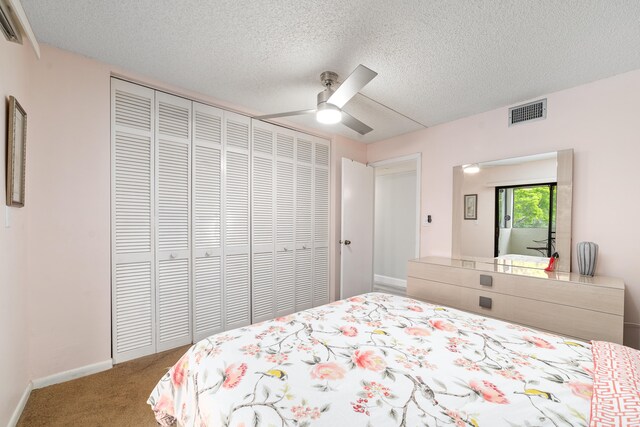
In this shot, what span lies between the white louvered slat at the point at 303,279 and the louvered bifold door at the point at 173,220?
1281mm

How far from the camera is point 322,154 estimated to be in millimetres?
3717

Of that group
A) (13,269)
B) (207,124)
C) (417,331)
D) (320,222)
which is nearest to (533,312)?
(417,331)

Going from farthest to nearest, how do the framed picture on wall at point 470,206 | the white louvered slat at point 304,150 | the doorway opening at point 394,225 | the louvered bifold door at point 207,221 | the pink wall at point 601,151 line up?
the doorway opening at point 394,225
the white louvered slat at point 304,150
the framed picture on wall at point 470,206
the louvered bifold door at point 207,221
the pink wall at point 601,151

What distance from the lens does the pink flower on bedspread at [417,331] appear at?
1.43m

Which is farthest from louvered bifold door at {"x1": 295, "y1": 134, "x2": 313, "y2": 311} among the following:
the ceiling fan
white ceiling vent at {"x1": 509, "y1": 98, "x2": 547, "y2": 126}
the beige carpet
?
white ceiling vent at {"x1": 509, "y1": 98, "x2": 547, "y2": 126}

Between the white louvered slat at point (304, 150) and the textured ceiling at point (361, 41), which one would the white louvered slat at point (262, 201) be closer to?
the white louvered slat at point (304, 150)

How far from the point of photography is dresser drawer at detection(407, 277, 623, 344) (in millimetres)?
1901

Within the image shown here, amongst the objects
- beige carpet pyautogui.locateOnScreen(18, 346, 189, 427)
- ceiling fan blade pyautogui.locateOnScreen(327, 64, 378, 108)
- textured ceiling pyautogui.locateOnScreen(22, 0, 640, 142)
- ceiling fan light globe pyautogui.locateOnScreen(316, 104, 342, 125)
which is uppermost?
textured ceiling pyautogui.locateOnScreen(22, 0, 640, 142)

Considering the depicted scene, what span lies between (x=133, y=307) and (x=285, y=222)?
169 cm

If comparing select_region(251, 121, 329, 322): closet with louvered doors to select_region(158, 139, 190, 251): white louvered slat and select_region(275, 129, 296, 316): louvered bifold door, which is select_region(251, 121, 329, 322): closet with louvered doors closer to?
select_region(275, 129, 296, 316): louvered bifold door

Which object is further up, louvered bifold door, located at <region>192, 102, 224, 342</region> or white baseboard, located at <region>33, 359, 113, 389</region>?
louvered bifold door, located at <region>192, 102, 224, 342</region>

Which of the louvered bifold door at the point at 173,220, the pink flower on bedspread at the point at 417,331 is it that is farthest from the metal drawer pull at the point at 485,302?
the louvered bifold door at the point at 173,220

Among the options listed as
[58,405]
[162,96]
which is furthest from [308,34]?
[58,405]

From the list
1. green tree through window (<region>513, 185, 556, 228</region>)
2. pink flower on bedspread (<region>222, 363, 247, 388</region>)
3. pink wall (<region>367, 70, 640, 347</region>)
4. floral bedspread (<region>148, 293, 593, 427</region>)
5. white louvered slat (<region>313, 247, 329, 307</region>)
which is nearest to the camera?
floral bedspread (<region>148, 293, 593, 427</region>)
